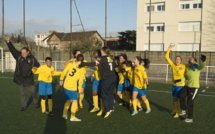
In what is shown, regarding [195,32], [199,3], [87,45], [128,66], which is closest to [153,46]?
[195,32]

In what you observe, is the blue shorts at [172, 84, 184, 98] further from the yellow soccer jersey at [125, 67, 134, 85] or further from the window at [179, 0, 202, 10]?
the window at [179, 0, 202, 10]

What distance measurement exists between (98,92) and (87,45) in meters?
27.3

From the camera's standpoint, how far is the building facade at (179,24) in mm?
27016

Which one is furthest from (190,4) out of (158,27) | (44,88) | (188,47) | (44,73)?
(44,88)

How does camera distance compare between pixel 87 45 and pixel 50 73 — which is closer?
pixel 50 73

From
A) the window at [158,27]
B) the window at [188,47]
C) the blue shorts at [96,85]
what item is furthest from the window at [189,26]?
the blue shorts at [96,85]

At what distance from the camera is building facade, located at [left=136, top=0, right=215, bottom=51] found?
88.6 feet

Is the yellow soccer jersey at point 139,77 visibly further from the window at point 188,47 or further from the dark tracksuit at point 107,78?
the window at point 188,47

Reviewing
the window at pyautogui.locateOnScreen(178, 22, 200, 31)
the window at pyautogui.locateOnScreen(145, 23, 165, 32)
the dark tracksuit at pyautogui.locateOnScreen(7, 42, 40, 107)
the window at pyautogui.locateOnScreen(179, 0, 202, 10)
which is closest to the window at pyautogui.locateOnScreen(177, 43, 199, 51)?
the window at pyautogui.locateOnScreen(178, 22, 200, 31)

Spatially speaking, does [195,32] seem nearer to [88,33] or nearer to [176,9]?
[176,9]

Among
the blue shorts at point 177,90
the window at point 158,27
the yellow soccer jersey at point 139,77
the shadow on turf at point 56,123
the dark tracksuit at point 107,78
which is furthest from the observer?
the window at point 158,27

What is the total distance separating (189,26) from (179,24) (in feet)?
4.70

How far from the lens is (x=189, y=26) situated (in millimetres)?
28141

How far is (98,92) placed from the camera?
22.2 ft
